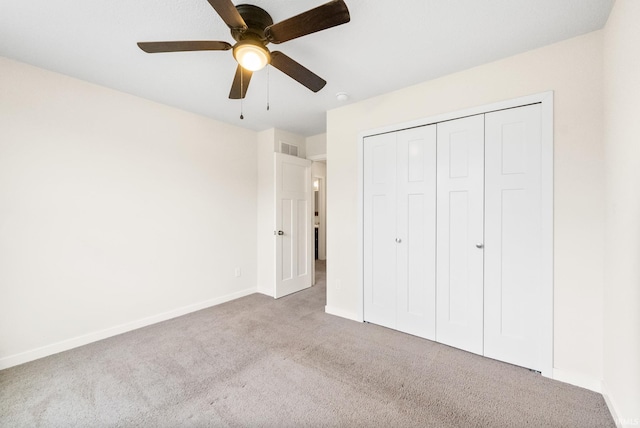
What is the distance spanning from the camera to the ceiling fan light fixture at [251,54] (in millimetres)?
1531

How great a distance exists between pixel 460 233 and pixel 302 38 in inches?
81.2

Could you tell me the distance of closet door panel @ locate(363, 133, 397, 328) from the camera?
2.79 meters

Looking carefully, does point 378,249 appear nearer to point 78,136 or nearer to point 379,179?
point 379,179

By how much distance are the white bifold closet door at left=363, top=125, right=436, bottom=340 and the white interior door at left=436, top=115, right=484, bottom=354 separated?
0.08m

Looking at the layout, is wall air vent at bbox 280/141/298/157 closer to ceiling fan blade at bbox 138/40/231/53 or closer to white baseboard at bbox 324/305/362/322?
white baseboard at bbox 324/305/362/322

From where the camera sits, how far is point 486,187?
2242 millimetres

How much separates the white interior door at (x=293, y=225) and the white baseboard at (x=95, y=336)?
956 mm

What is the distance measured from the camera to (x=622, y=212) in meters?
1.48

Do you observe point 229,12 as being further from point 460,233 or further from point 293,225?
point 293,225


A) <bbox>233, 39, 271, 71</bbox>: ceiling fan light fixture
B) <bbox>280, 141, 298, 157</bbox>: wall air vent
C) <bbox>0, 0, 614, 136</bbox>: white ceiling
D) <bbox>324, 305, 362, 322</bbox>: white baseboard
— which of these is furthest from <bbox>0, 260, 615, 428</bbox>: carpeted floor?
<bbox>280, 141, 298, 157</bbox>: wall air vent

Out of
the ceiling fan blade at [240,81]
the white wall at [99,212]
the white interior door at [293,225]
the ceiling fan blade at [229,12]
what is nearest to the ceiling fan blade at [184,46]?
the ceiling fan blade at [229,12]

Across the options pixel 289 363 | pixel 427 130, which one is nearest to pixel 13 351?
pixel 289 363

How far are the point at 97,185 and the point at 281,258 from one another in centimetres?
226

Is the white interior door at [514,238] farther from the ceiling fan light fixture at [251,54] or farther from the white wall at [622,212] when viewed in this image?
the ceiling fan light fixture at [251,54]
